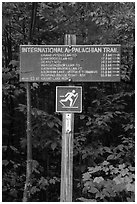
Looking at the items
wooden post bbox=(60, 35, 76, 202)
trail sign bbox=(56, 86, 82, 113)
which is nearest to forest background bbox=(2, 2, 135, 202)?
wooden post bbox=(60, 35, 76, 202)

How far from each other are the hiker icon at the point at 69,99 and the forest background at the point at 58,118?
51.4 inches

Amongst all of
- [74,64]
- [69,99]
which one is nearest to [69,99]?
[69,99]

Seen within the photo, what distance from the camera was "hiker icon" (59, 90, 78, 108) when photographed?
3.00m

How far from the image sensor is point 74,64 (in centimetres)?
296

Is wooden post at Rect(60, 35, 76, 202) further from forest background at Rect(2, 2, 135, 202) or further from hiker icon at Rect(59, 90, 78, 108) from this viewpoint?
forest background at Rect(2, 2, 135, 202)

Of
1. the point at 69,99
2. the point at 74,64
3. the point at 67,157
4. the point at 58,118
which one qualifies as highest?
the point at 74,64

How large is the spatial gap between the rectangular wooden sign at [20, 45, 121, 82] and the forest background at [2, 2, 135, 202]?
1.34 meters

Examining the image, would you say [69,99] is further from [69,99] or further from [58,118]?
[58,118]

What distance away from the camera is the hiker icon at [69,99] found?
300cm

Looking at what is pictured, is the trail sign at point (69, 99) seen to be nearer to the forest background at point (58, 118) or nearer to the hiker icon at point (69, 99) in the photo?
the hiker icon at point (69, 99)

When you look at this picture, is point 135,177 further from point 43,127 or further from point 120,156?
point 43,127

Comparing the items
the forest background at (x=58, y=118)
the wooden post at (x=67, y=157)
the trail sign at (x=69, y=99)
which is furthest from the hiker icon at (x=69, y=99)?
the forest background at (x=58, y=118)

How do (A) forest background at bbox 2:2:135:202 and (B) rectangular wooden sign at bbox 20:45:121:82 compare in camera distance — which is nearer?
(B) rectangular wooden sign at bbox 20:45:121:82

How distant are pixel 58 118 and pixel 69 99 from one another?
2.55 metres
